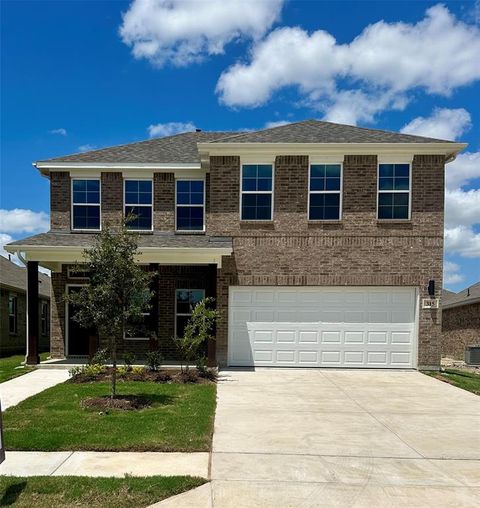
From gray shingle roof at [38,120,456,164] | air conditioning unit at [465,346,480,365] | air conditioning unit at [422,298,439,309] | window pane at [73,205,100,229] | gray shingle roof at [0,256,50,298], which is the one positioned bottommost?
air conditioning unit at [465,346,480,365]

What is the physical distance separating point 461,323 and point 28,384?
20.7m

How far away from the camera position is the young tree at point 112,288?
8.65 metres

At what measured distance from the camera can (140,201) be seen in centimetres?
1505

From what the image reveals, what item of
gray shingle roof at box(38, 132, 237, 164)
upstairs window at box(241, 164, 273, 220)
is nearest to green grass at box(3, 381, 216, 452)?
upstairs window at box(241, 164, 273, 220)

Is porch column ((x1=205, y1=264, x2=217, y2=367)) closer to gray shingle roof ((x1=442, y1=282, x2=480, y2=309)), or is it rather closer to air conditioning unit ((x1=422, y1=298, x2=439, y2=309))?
air conditioning unit ((x1=422, y1=298, x2=439, y2=309))

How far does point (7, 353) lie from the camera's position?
63.4 feet

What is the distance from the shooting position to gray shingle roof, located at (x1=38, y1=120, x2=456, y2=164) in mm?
13688

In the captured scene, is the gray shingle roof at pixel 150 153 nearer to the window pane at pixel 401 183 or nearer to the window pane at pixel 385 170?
the window pane at pixel 385 170

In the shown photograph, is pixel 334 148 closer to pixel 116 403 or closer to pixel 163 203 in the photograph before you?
pixel 163 203

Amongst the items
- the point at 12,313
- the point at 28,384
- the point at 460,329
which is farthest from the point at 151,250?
the point at 460,329

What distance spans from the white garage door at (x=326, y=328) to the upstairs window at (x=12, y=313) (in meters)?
11.8

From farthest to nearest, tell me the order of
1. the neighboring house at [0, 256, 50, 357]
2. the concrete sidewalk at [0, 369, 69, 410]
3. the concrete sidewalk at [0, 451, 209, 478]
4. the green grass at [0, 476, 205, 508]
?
the neighboring house at [0, 256, 50, 357] < the concrete sidewalk at [0, 369, 69, 410] < the concrete sidewalk at [0, 451, 209, 478] < the green grass at [0, 476, 205, 508]

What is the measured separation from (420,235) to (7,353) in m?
17.3

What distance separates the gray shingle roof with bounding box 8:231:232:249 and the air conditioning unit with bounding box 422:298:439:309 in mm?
6080
